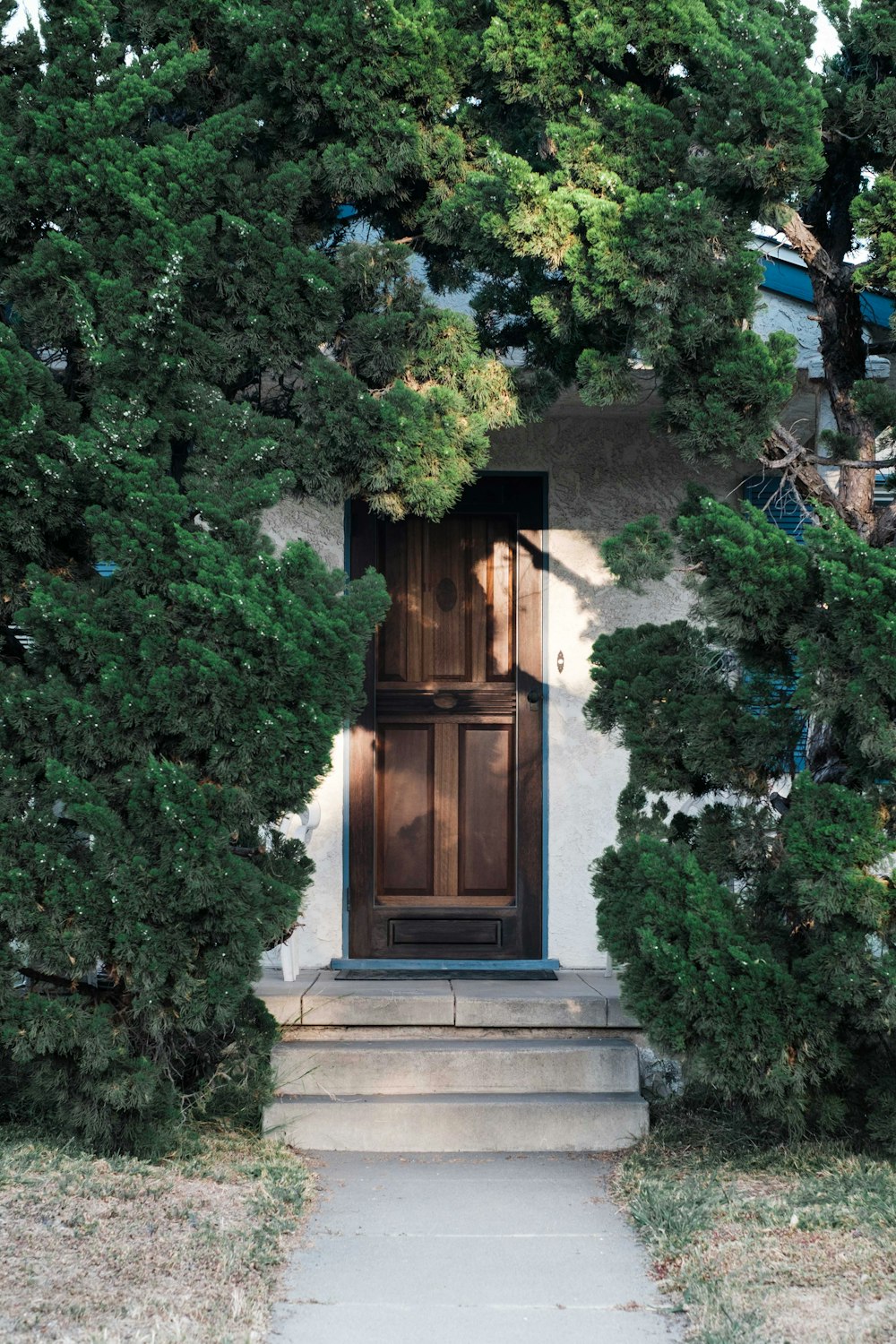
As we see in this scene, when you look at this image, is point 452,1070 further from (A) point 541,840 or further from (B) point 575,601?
(B) point 575,601

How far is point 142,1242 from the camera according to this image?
323 centimetres

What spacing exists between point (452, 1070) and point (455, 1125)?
22cm

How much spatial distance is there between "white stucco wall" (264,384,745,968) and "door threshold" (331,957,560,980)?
97mm

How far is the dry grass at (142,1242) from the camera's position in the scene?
280cm

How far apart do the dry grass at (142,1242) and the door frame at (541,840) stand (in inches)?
57.3

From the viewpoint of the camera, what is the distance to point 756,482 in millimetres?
5598

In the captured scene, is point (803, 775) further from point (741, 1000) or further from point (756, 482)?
point (756, 482)

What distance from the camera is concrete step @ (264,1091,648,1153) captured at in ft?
14.1

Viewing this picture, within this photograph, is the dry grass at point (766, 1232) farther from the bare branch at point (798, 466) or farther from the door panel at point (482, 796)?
the bare branch at point (798, 466)

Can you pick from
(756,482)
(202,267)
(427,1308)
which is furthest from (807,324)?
(427,1308)

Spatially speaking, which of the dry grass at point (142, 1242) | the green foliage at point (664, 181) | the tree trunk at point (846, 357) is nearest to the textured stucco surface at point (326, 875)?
the dry grass at point (142, 1242)

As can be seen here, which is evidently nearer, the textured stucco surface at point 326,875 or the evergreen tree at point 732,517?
the evergreen tree at point 732,517

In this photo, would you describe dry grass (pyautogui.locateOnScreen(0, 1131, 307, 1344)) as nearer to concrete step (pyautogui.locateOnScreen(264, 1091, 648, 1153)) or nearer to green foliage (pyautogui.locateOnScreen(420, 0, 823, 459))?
concrete step (pyautogui.locateOnScreen(264, 1091, 648, 1153))

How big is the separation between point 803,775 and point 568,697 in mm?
1935
